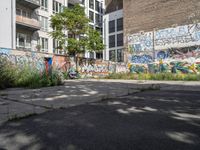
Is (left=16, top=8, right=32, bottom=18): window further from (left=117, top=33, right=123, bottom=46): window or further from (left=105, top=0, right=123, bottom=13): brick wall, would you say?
(left=105, top=0, right=123, bottom=13): brick wall

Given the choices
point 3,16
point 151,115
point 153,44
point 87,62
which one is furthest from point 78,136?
point 153,44

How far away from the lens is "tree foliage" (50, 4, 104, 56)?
73.3 feet

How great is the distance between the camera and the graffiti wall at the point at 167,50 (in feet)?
94.7

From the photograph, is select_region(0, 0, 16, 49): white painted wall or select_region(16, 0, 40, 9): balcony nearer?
select_region(0, 0, 16, 49): white painted wall

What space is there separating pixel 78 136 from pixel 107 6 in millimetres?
47166

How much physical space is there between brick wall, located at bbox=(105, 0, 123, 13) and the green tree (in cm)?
2299

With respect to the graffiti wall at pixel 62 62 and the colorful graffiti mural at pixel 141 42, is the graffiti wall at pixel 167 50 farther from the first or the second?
the graffiti wall at pixel 62 62

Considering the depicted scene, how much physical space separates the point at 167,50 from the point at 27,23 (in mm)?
19743

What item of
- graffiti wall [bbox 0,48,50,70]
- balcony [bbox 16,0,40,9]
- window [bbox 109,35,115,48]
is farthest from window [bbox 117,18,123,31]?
graffiti wall [bbox 0,48,50,70]

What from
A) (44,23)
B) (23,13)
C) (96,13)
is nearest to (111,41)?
(96,13)

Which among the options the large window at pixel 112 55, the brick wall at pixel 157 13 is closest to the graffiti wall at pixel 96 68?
the brick wall at pixel 157 13

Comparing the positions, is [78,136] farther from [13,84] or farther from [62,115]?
[13,84]

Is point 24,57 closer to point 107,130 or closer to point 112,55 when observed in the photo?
point 107,130

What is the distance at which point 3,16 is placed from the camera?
24109mm
